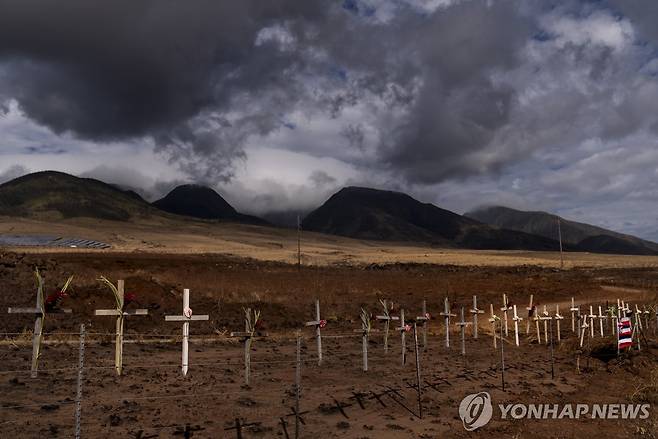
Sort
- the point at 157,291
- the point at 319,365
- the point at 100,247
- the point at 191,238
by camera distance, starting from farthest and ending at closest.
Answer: the point at 191,238 < the point at 100,247 < the point at 157,291 < the point at 319,365

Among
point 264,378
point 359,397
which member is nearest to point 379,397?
point 359,397

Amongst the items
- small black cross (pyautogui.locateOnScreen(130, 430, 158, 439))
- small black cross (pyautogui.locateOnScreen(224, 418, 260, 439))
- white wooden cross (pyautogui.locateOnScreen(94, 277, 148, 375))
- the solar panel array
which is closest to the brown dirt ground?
small black cross (pyautogui.locateOnScreen(130, 430, 158, 439))

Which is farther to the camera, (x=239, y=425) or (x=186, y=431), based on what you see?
(x=239, y=425)

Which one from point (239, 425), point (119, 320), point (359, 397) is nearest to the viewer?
point (239, 425)

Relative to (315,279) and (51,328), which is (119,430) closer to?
(51,328)

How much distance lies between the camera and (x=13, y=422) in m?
11.4

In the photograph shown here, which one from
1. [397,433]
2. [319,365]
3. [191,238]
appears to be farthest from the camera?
[191,238]

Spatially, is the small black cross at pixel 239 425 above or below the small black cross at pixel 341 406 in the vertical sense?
above

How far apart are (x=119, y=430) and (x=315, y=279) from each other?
124ft

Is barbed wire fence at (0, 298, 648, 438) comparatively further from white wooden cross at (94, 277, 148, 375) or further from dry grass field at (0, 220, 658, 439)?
white wooden cross at (94, 277, 148, 375)

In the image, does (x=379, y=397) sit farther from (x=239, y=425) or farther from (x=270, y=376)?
(x=239, y=425)

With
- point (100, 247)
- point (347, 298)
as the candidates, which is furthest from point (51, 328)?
point (100, 247)

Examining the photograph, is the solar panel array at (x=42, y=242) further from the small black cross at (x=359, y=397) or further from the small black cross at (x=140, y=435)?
the small black cross at (x=140, y=435)

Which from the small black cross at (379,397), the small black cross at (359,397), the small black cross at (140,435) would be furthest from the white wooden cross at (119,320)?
the small black cross at (379,397)
